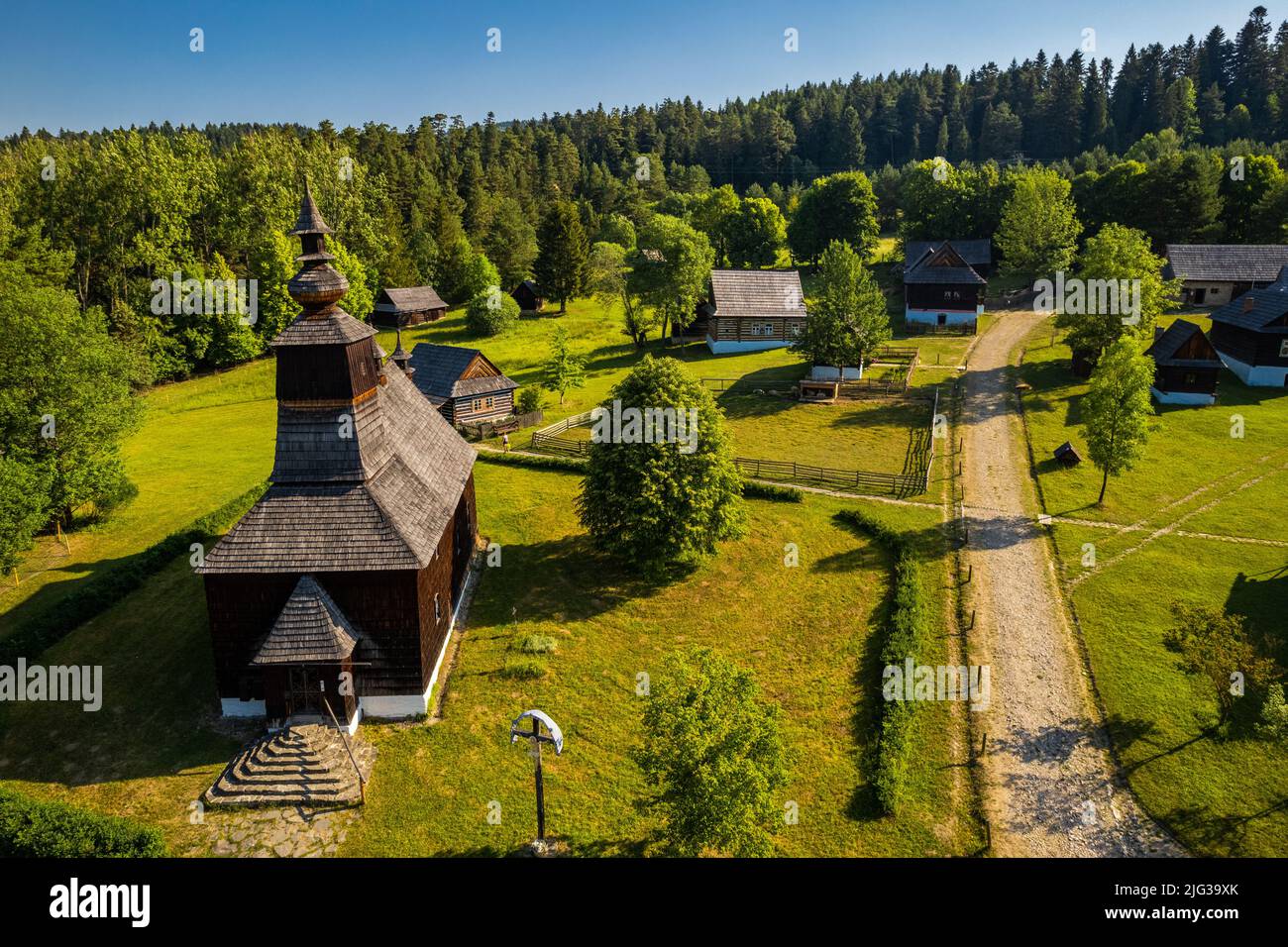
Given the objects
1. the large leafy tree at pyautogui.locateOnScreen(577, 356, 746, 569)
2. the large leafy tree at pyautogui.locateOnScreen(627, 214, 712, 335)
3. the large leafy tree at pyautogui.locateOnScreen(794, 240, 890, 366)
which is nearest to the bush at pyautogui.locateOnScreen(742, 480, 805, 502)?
the large leafy tree at pyautogui.locateOnScreen(577, 356, 746, 569)

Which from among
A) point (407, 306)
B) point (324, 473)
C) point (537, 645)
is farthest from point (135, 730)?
point (407, 306)

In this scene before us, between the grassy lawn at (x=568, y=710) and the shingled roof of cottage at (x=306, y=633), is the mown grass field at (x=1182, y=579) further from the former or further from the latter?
the shingled roof of cottage at (x=306, y=633)

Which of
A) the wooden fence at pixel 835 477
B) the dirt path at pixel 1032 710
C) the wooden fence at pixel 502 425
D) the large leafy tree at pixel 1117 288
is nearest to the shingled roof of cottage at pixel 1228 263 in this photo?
the large leafy tree at pixel 1117 288

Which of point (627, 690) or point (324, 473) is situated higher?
point (324, 473)

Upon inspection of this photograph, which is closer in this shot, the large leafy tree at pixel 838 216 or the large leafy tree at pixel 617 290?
the large leafy tree at pixel 617 290

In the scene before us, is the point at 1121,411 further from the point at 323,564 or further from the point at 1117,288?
the point at 323,564
